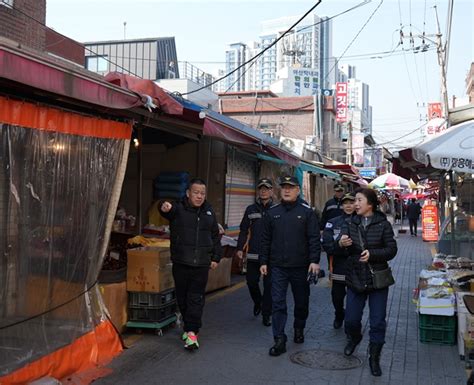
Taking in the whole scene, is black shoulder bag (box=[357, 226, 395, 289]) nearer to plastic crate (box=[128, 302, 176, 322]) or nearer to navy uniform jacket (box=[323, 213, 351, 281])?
navy uniform jacket (box=[323, 213, 351, 281])

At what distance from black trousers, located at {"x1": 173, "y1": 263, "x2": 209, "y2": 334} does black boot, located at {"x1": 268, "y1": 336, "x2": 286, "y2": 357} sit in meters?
0.86

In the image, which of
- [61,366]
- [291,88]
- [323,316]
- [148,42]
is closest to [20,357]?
[61,366]

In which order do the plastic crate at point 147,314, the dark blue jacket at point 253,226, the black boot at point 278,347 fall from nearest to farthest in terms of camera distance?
the black boot at point 278,347 → the plastic crate at point 147,314 → the dark blue jacket at point 253,226

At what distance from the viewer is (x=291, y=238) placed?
5.53m

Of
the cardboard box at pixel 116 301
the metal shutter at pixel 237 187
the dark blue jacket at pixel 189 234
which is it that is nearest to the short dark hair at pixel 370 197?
the dark blue jacket at pixel 189 234

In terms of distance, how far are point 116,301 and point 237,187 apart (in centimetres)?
601

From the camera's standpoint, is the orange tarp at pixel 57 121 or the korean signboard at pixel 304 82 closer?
the orange tarp at pixel 57 121

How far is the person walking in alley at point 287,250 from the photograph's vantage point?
547cm

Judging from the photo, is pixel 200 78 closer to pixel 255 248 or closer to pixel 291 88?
pixel 291 88

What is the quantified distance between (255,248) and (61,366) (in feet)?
10.1

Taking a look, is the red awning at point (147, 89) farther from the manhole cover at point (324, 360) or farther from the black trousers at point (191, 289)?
the manhole cover at point (324, 360)

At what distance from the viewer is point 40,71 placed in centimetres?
374

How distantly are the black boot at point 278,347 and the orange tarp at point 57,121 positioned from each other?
108 inches

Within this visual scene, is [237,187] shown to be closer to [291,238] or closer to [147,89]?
[291,238]
